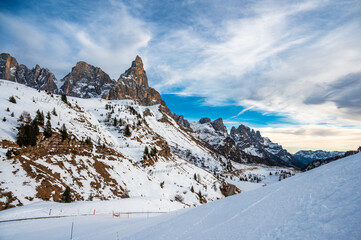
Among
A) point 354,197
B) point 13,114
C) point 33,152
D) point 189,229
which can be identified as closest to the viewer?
point 354,197

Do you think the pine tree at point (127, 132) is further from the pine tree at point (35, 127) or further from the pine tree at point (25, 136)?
the pine tree at point (25, 136)

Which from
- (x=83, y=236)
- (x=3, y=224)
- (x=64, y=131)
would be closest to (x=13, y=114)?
(x=64, y=131)

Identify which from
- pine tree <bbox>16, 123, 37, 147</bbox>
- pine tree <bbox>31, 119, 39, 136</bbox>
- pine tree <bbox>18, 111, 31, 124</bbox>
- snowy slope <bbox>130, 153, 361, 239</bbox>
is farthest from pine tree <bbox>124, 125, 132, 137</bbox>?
snowy slope <bbox>130, 153, 361, 239</bbox>

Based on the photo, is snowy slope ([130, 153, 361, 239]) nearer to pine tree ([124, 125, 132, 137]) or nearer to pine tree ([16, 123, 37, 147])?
pine tree ([16, 123, 37, 147])

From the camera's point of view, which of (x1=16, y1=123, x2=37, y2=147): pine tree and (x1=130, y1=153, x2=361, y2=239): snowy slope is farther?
(x1=16, y1=123, x2=37, y2=147): pine tree

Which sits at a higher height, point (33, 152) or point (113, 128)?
point (113, 128)

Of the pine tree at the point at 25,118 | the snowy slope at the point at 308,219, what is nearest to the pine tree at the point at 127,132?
the pine tree at the point at 25,118

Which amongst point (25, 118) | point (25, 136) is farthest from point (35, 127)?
point (25, 136)

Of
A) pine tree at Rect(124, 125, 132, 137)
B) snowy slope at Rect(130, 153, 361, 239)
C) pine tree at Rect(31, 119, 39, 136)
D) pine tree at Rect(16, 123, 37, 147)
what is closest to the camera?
snowy slope at Rect(130, 153, 361, 239)

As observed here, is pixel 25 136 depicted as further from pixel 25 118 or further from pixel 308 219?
pixel 308 219

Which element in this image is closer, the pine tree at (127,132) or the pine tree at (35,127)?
the pine tree at (35,127)

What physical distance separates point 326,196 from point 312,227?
10.2 ft

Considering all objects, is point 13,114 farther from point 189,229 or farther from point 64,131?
point 189,229

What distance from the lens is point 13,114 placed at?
46.8 metres
